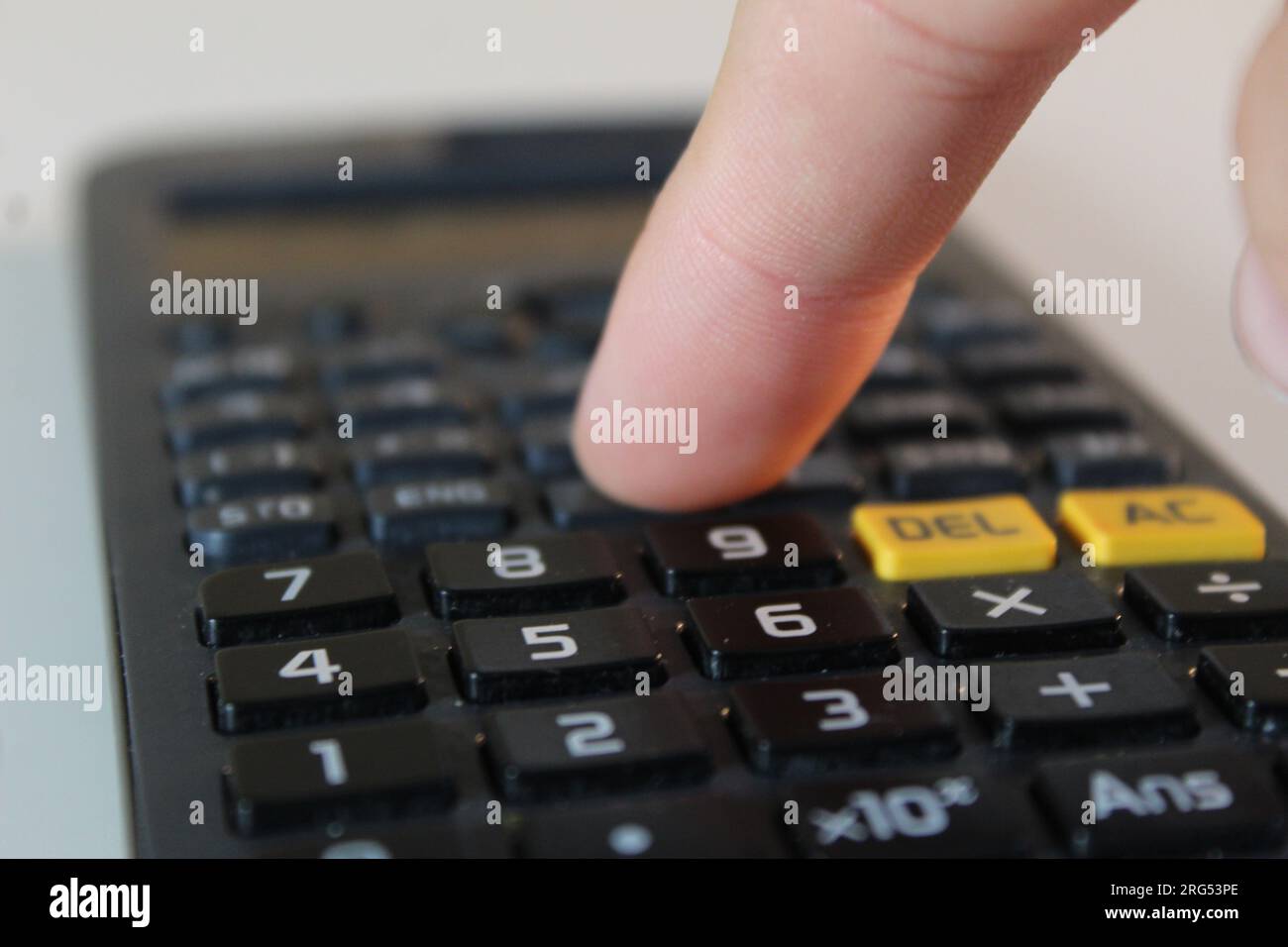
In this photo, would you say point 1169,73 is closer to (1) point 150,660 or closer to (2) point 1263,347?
(2) point 1263,347

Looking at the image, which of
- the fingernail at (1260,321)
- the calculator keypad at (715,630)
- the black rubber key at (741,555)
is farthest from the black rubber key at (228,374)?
the fingernail at (1260,321)

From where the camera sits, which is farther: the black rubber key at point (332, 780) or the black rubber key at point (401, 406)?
the black rubber key at point (401, 406)

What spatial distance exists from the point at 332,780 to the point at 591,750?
0.13ft

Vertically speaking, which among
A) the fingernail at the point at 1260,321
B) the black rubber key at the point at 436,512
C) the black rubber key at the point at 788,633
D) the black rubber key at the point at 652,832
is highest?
the fingernail at the point at 1260,321

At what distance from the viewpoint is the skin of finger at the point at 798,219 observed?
28 cm

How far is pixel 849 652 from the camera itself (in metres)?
0.29

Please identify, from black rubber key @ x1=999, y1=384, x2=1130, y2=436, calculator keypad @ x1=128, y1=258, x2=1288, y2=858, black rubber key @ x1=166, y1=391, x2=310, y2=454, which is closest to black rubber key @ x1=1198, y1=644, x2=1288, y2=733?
calculator keypad @ x1=128, y1=258, x2=1288, y2=858

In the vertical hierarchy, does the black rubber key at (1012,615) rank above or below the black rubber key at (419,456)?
below

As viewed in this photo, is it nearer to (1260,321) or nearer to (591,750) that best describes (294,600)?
(591,750)

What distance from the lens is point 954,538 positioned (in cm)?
34

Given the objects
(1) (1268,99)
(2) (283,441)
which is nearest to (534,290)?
(2) (283,441)

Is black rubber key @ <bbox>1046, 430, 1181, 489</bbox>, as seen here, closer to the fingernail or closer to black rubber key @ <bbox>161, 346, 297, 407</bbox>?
the fingernail

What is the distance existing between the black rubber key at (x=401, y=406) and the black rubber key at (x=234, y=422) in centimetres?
1

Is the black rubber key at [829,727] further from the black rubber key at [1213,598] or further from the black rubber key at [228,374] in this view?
the black rubber key at [228,374]
